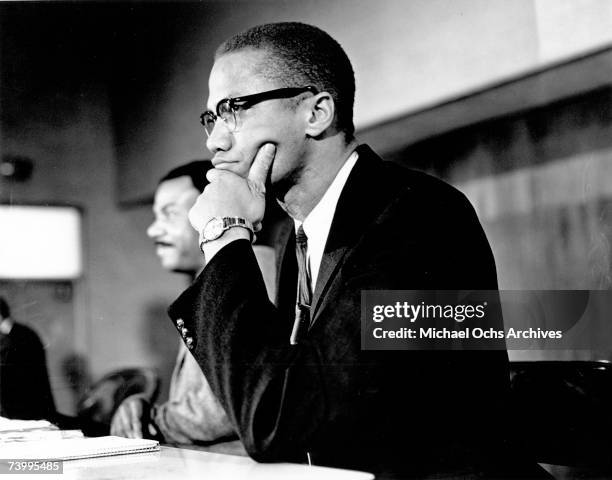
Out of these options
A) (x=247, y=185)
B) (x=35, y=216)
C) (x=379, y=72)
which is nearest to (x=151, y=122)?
(x=35, y=216)

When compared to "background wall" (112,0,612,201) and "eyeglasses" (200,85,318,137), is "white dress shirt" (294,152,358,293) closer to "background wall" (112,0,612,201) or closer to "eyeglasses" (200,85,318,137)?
"eyeglasses" (200,85,318,137)

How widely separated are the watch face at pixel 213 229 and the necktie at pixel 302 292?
29cm

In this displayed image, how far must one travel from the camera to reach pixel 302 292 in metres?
1.32

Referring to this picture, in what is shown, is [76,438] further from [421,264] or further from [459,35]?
[459,35]

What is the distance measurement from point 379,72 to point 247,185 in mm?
614

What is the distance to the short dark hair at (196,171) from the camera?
1.86 meters

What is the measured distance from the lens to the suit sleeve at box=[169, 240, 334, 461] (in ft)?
3.04

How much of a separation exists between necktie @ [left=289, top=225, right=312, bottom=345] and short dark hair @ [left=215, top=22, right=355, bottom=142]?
219mm

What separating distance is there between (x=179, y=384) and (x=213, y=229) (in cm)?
74

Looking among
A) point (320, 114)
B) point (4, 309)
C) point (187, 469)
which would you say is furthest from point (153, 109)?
point (187, 469)

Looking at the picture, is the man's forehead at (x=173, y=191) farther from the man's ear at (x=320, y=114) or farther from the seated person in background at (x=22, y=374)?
the man's ear at (x=320, y=114)

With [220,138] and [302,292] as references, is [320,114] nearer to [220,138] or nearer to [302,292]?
[220,138]

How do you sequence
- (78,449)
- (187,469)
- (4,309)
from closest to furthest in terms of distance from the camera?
(187,469) < (78,449) < (4,309)

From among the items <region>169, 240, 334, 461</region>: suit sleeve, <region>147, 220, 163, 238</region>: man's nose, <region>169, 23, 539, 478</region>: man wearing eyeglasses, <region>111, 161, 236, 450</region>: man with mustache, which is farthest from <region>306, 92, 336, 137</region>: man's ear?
<region>147, 220, 163, 238</region>: man's nose
